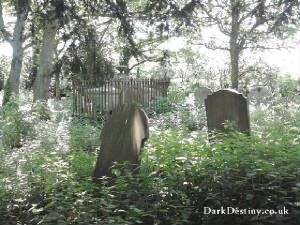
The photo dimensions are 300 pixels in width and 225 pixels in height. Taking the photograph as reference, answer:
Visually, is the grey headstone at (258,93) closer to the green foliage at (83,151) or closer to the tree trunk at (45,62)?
the green foliage at (83,151)

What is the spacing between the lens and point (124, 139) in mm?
4234

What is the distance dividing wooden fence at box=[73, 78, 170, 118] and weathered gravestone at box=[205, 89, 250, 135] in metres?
6.82

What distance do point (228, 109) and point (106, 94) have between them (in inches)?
341

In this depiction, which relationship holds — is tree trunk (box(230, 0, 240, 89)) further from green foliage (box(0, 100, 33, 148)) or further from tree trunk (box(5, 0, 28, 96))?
green foliage (box(0, 100, 33, 148))

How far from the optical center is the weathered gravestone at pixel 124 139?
4152 millimetres

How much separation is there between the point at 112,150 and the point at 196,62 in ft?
70.9

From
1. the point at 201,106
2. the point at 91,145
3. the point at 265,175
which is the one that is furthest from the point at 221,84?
the point at 265,175

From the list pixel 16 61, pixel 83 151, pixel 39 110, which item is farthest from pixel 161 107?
pixel 16 61

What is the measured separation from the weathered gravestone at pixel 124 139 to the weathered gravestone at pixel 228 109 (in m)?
1.78

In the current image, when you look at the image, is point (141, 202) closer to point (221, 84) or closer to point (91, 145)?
point (91, 145)

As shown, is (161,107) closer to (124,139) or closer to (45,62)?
(45,62)

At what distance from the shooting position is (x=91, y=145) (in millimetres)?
7227

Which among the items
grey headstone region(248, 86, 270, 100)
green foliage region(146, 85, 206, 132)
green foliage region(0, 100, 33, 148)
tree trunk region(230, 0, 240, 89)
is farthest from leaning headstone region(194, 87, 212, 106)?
green foliage region(0, 100, 33, 148)

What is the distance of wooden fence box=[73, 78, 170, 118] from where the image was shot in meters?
13.2
